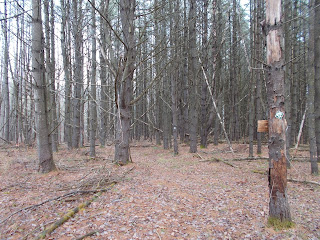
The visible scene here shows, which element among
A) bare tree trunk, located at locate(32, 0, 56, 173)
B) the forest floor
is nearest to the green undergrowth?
the forest floor

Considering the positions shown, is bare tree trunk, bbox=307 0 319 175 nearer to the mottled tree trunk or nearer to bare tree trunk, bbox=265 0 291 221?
bare tree trunk, bbox=265 0 291 221

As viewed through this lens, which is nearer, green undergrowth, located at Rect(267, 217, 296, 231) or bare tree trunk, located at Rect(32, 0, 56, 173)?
green undergrowth, located at Rect(267, 217, 296, 231)

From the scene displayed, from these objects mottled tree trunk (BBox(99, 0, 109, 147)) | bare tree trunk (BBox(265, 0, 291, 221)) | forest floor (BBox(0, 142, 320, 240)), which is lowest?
forest floor (BBox(0, 142, 320, 240))

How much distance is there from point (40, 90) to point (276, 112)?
6.62m

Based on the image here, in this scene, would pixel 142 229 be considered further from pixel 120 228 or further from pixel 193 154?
pixel 193 154

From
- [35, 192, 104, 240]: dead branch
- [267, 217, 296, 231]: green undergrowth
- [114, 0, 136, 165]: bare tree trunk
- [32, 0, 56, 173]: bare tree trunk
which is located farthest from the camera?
[114, 0, 136, 165]: bare tree trunk

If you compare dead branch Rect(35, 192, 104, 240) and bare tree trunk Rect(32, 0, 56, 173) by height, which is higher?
bare tree trunk Rect(32, 0, 56, 173)

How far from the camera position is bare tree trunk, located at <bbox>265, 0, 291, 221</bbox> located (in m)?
3.49

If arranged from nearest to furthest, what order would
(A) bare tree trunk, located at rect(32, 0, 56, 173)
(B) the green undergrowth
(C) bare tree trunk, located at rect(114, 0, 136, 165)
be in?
(B) the green undergrowth → (A) bare tree trunk, located at rect(32, 0, 56, 173) → (C) bare tree trunk, located at rect(114, 0, 136, 165)

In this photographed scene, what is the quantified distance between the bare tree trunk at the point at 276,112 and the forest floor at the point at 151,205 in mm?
578

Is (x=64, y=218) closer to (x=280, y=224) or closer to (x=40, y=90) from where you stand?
Answer: (x=280, y=224)

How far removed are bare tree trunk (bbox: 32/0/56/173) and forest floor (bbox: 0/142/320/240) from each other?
1.86 ft

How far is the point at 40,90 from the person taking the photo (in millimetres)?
6965

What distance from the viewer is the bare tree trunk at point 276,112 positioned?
11.5ft
